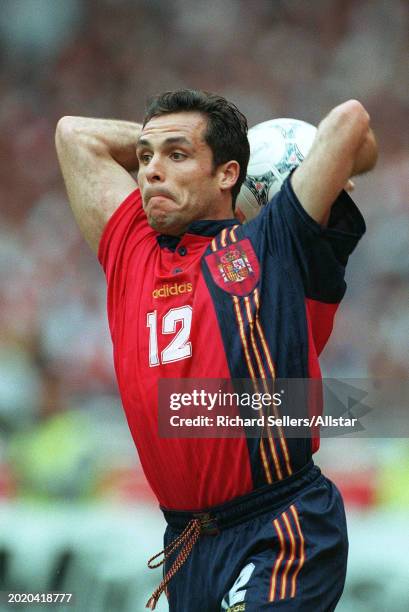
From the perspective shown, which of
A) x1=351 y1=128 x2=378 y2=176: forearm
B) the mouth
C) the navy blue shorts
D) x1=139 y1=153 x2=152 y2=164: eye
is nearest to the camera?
the navy blue shorts

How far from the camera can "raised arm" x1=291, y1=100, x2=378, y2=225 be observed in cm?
234

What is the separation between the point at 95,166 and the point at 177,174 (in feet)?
1.21

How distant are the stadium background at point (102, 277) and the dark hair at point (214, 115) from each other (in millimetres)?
2409

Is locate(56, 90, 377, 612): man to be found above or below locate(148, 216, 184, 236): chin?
below

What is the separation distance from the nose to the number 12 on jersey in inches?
14.3

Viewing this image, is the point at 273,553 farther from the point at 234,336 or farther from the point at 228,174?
the point at 228,174

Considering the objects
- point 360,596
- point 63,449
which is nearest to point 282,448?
point 360,596

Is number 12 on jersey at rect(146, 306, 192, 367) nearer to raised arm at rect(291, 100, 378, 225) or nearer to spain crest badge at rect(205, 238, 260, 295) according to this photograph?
spain crest badge at rect(205, 238, 260, 295)

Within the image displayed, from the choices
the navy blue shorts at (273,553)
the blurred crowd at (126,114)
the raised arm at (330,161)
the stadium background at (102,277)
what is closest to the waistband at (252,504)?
the navy blue shorts at (273,553)

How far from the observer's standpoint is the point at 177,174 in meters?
2.62

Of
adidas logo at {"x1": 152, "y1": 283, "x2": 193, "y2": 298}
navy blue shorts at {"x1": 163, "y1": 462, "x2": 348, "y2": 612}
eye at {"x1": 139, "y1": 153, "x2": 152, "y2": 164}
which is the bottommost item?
navy blue shorts at {"x1": 163, "y1": 462, "x2": 348, "y2": 612}

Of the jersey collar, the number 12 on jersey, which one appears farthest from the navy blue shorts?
the jersey collar

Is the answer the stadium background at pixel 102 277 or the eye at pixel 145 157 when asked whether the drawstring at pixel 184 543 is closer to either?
the eye at pixel 145 157

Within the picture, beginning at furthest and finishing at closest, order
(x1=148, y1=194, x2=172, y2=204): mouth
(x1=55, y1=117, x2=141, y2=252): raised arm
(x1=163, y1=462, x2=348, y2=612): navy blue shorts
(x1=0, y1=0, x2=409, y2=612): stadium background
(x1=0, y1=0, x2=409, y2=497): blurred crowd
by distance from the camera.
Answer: (x1=0, y1=0, x2=409, y2=497): blurred crowd
(x1=0, y1=0, x2=409, y2=612): stadium background
(x1=55, y1=117, x2=141, y2=252): raised arm
(x1=148, y1=194, x2=172, y2=204): mouth
(x1=163, y1=462, x2=348, y2=612): navy blue shorts
